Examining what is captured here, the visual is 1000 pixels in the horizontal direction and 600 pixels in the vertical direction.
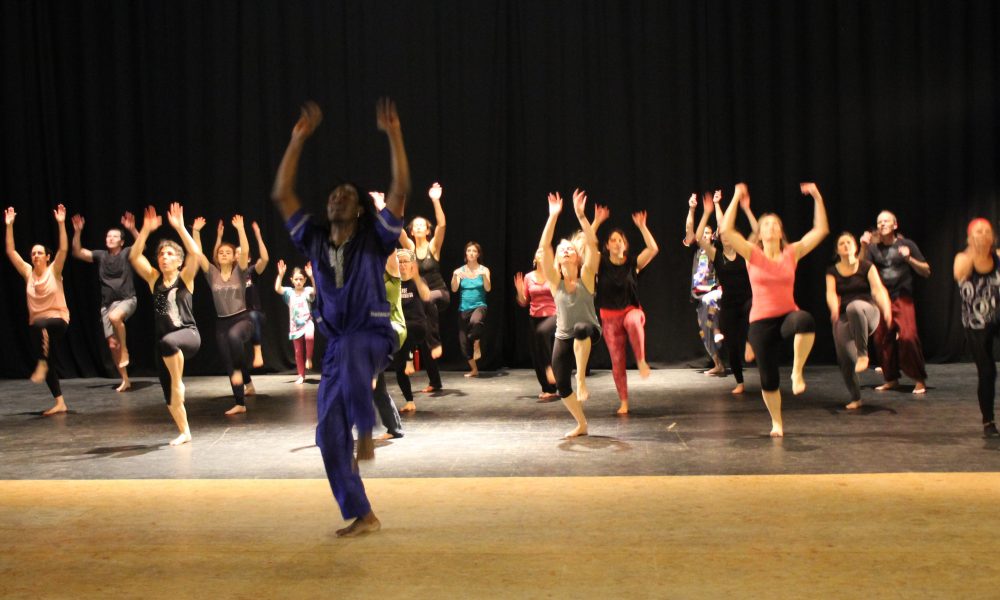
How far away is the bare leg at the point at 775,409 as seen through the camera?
21.6 ft

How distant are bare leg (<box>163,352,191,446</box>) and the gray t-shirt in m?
1.89

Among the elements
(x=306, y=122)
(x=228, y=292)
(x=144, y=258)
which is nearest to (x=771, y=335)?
(x=306, y=122)

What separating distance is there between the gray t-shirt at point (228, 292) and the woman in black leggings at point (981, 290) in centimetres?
583

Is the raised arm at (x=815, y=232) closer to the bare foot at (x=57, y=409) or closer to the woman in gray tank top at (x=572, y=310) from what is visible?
the woman in gray tank top at (x=572, y=310)

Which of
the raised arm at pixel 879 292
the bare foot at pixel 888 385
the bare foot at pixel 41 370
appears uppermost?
the raised arm at pixel 879 292

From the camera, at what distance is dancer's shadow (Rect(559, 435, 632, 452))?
6355mm

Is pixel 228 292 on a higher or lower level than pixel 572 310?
higher

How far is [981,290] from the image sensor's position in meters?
6.16

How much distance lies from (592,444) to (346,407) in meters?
2.69

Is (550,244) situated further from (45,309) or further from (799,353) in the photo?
(45,309)

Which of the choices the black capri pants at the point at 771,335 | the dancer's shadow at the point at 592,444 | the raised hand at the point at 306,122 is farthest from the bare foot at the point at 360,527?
the black capri pants at the point at 771,335

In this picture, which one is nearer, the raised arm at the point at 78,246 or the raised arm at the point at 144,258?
the raised arm at the point at 144,258

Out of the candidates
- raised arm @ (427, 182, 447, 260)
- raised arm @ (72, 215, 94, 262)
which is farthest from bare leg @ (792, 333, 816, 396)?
raised arm @ (72, 215, 94, 262)

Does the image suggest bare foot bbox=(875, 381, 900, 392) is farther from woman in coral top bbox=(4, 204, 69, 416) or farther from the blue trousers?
woman in coral top bbox=(4, 204, 69, 416)
